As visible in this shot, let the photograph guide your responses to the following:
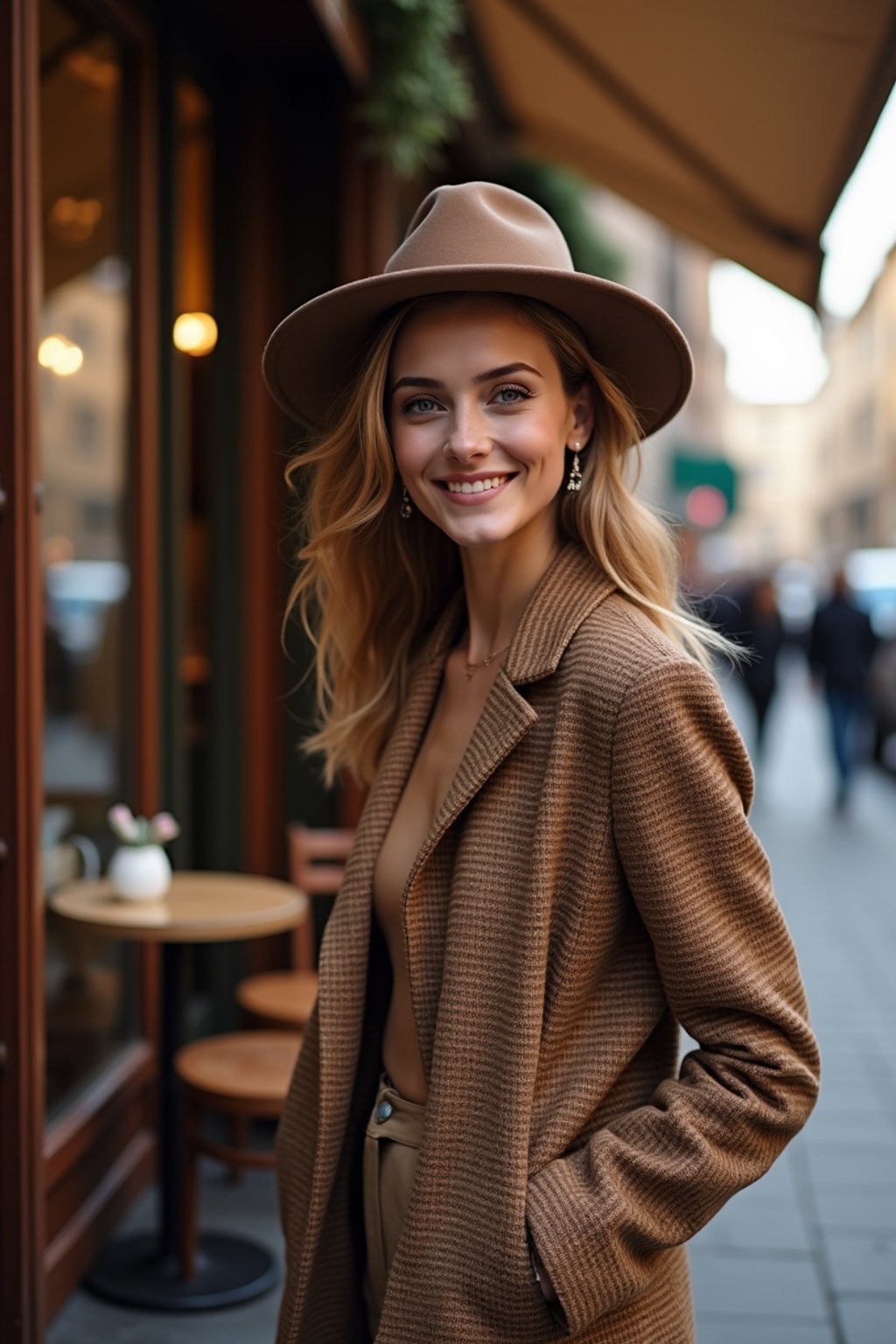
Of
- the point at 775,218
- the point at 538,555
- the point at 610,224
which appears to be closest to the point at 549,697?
the point at 538,555

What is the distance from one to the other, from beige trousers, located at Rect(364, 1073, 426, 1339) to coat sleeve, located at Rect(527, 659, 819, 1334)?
0.94 feet

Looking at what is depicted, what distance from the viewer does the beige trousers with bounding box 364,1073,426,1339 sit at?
6.52 ft

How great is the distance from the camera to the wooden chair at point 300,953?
4.70 m

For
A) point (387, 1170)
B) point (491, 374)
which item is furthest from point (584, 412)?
point (387, 1170)

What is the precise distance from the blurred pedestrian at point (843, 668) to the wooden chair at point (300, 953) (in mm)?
8816

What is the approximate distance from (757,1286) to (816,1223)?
1.65ft

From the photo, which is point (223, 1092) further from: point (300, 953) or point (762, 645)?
point (762, 645)

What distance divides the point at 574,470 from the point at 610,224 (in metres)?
28.5

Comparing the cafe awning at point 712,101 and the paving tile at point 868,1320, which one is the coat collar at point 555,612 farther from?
the cafe awning at point 712,101

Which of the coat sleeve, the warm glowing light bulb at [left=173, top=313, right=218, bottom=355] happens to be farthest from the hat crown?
the warm glowing light bulb at [left=173, top=313, right=218, bottom=355]

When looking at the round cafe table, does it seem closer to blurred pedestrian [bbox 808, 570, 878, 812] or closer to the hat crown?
the hat crown

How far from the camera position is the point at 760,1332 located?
3830 mm

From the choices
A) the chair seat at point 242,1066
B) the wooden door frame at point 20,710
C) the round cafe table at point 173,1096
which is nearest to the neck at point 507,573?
the wooden door frame at point 20,710

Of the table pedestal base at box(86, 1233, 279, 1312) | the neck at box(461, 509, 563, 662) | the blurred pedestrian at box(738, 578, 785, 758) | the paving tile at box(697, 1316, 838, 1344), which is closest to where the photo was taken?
the neck at box(461, 509, 563, 662)
